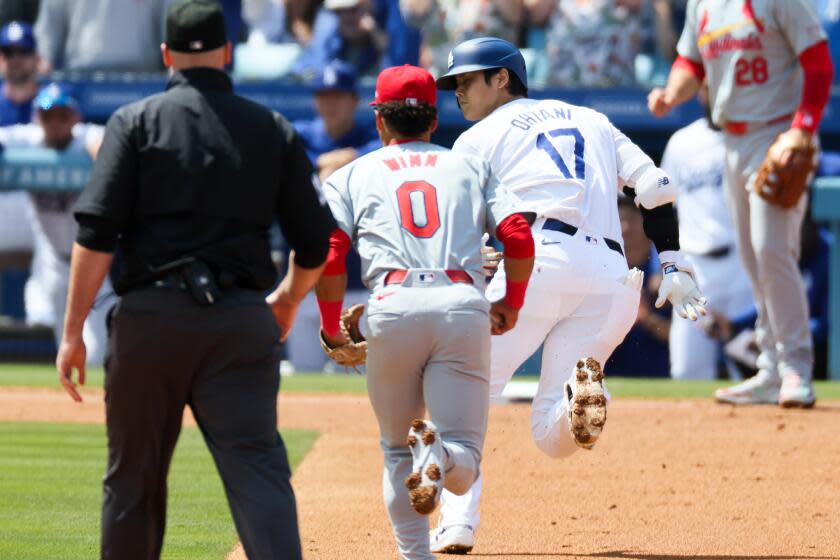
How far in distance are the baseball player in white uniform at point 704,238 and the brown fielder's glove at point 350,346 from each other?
6.25 meters

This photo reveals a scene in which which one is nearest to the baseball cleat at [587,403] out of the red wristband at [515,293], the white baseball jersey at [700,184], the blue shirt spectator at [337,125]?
the red wristband at [515,293]

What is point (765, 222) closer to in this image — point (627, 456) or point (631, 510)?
point (627, 456)

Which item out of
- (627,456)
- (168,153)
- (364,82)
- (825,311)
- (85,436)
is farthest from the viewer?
(364,82)

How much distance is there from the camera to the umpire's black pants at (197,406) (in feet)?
12.0

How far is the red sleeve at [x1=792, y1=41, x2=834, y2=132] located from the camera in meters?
7.68

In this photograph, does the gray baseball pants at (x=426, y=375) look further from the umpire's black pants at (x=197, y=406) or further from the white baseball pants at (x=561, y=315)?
the white baseball pants at (x=561, y=315)

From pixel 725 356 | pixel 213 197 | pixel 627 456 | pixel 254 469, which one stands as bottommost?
pixel 725 356

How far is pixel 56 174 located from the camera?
1134cm

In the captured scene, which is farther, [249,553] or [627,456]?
[627,456]

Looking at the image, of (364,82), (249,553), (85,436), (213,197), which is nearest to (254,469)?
(249,553)

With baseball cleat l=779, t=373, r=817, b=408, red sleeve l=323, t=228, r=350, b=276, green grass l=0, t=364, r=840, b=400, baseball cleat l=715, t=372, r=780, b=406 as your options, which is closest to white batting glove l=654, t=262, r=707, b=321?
red sleeve l=323, t=228, r=350, b=276

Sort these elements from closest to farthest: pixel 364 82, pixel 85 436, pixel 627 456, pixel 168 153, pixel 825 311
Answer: pixel 168 153
pixel 627 456
pixel 85 436
pixel 825 311
pixel 364 82

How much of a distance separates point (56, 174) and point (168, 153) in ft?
26.2

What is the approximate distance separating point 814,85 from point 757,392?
1721 millimetres
